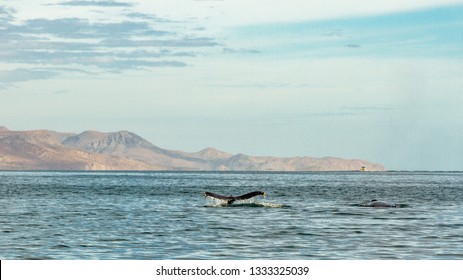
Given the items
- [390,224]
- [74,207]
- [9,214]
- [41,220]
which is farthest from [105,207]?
[390,224]

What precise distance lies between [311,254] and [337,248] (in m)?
3.03

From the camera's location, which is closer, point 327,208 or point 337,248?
point 337,248

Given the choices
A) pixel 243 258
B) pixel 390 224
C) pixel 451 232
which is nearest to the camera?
pixel 243 258

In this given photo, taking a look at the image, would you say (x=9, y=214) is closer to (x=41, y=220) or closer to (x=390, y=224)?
(x=41, y=220)

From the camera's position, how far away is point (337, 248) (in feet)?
166

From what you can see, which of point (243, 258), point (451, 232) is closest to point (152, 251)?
point (243, 258)

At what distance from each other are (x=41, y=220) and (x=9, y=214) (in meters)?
10.3

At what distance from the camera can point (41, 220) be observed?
74.0 metres

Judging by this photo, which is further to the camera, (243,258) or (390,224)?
(390,224)

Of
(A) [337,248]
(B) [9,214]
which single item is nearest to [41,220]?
(B) [9,214]
